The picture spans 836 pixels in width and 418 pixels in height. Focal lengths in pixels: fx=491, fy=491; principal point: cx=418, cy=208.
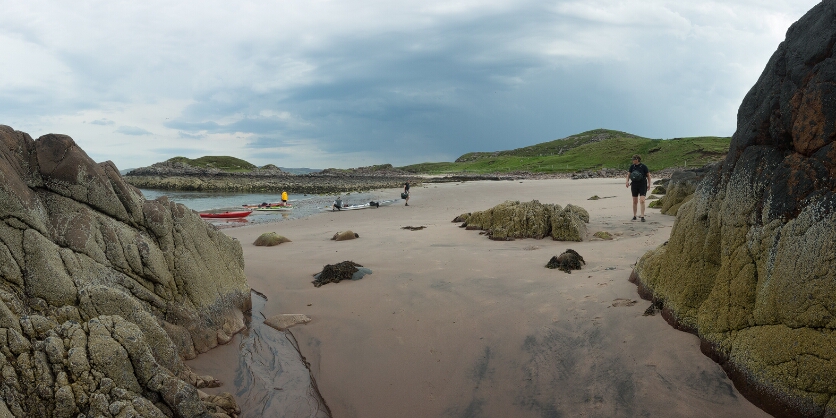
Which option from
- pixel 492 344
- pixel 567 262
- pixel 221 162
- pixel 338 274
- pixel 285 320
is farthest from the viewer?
pixel 221 162

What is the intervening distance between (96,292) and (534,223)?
9.50 metres

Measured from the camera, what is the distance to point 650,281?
6090mm

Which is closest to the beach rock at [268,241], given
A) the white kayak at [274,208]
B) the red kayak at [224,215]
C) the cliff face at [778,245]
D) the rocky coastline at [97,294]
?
the rocky coastline at [97,294]

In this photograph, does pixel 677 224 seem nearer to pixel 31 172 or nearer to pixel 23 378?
pixel 23 378

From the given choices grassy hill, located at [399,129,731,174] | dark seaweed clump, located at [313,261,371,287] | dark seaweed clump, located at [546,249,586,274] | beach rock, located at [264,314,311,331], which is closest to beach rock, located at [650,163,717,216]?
dark seaweed clump, located at [546,249,586,274]

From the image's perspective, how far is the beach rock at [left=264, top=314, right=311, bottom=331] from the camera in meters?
6.52

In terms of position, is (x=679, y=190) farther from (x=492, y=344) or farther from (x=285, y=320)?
(x=285, y=320)

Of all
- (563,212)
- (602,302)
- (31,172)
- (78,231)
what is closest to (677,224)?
(602,302)

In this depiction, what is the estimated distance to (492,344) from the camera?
5.54 meters

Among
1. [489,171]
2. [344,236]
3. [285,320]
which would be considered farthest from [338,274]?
[489,171]

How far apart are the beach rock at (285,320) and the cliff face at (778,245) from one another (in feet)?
14.8

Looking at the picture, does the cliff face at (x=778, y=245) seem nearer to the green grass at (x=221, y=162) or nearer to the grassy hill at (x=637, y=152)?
the grassy hill at (x=637, y=152)

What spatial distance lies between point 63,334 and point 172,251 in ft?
7.05

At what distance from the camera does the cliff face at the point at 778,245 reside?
3.61 meters
